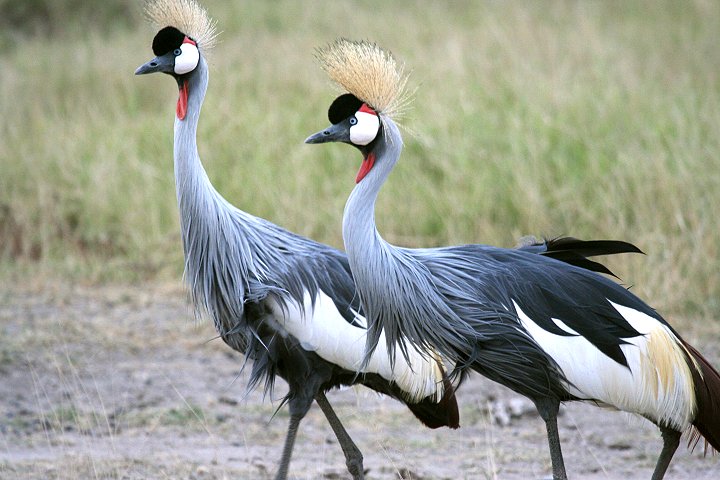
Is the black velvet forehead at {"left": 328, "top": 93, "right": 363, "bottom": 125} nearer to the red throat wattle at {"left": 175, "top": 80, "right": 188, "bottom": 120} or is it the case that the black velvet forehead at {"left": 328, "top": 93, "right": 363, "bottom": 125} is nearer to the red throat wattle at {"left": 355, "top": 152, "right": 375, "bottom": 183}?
the red throat wattle at {"left": 355, "top": 152, "right": 375, "bottom": 183}

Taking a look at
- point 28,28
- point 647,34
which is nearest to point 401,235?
point 647,34

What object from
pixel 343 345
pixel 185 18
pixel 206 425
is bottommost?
pixel 206 425

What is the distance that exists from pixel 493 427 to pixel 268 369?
1209 millimetres

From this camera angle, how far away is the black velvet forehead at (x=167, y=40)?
11.1 ft

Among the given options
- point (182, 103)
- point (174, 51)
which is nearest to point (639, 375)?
point (182, 103)

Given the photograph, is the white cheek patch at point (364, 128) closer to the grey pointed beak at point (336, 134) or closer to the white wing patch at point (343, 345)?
the grey pointed beak at point (336, 134)

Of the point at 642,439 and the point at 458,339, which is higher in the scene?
the point at 458,339

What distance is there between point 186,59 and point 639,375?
167cm

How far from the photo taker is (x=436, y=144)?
6.43 m

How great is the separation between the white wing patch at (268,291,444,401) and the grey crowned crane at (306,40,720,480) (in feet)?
1.00

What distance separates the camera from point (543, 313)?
3.02 metres

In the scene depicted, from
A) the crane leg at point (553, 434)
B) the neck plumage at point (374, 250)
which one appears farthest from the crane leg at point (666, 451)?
the neck plumage at point (374, 250)

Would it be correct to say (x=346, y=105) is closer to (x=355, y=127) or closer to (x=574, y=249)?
(x=355, y=127)

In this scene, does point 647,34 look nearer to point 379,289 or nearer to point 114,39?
point 114,39
